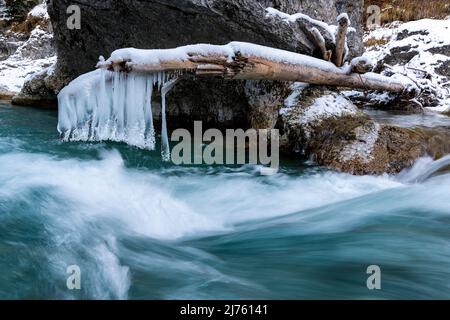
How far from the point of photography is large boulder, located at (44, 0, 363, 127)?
6582 mm

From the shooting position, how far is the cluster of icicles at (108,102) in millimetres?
5016

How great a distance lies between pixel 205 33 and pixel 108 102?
265 cm

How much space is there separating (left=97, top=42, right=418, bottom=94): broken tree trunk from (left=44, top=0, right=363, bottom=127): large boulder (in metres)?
0.76

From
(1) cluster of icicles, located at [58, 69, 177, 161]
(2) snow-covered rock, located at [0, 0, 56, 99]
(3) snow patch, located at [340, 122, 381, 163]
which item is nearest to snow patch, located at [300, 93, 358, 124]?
(3) snow patch, located at [340, 122, 381, 163]

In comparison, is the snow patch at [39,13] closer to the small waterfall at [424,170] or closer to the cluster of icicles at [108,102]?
the cluster of icicles at [108,102]

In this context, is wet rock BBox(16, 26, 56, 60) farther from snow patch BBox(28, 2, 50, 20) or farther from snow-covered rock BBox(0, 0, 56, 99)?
snow patch BBox(28, 2, 50, 20)

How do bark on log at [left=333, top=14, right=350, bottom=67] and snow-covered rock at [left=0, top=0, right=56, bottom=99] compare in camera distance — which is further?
snow-covered rock at [left=0, top=0, right=56, bottom=99]

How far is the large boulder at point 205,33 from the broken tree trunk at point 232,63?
0.76 metres

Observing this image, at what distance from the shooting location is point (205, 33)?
695cm

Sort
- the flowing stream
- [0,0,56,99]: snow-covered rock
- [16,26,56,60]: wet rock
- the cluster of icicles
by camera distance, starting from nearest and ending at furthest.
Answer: the flowing stream → the cluster of icicles → [0,0,56,99]: snow-covered rock → [16,26,56,60]: wet rock

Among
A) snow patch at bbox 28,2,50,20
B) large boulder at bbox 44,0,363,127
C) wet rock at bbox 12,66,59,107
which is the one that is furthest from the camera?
snow patch at bbox 28,2,50,20
